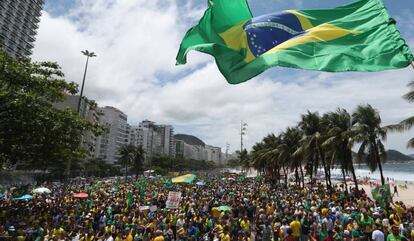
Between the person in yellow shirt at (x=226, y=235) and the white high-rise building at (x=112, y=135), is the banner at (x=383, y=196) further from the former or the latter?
the white high-rise building at (x=112, y=135)

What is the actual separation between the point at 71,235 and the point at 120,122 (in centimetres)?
14666

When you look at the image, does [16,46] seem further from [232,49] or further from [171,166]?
[232,49]

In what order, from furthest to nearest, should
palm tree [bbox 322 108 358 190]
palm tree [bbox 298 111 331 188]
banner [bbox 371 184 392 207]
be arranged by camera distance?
palm tree [bbox 298 111 331 188] < palm tree [bbox 322 108 358 190] < banner [bbox 371 184 392 207]

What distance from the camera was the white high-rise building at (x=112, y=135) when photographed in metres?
141

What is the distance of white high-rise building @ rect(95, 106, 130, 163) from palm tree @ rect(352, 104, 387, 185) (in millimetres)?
125478

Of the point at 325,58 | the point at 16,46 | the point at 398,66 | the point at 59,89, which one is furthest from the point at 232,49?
the point at 16,46

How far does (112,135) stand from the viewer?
489 feet

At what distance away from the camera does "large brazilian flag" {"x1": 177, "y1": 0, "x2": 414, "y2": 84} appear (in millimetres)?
6617

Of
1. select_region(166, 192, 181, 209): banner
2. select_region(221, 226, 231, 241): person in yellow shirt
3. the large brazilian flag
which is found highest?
the large brazilian flag

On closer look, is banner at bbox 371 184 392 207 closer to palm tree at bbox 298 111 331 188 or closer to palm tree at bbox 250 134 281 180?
palm tree at bbox 298 111 331 188

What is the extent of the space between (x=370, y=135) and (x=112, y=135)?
136 metres

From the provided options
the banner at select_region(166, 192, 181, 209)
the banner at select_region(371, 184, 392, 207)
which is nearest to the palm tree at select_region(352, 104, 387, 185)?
the banner at select_region(371, 184, 392, 207)

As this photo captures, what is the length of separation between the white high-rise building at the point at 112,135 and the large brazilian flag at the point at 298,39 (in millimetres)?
136291

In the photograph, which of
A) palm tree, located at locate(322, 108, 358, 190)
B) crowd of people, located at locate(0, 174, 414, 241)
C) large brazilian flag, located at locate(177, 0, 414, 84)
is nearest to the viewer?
large brazilian flag, located at locate(177, 0, 414, 84)
